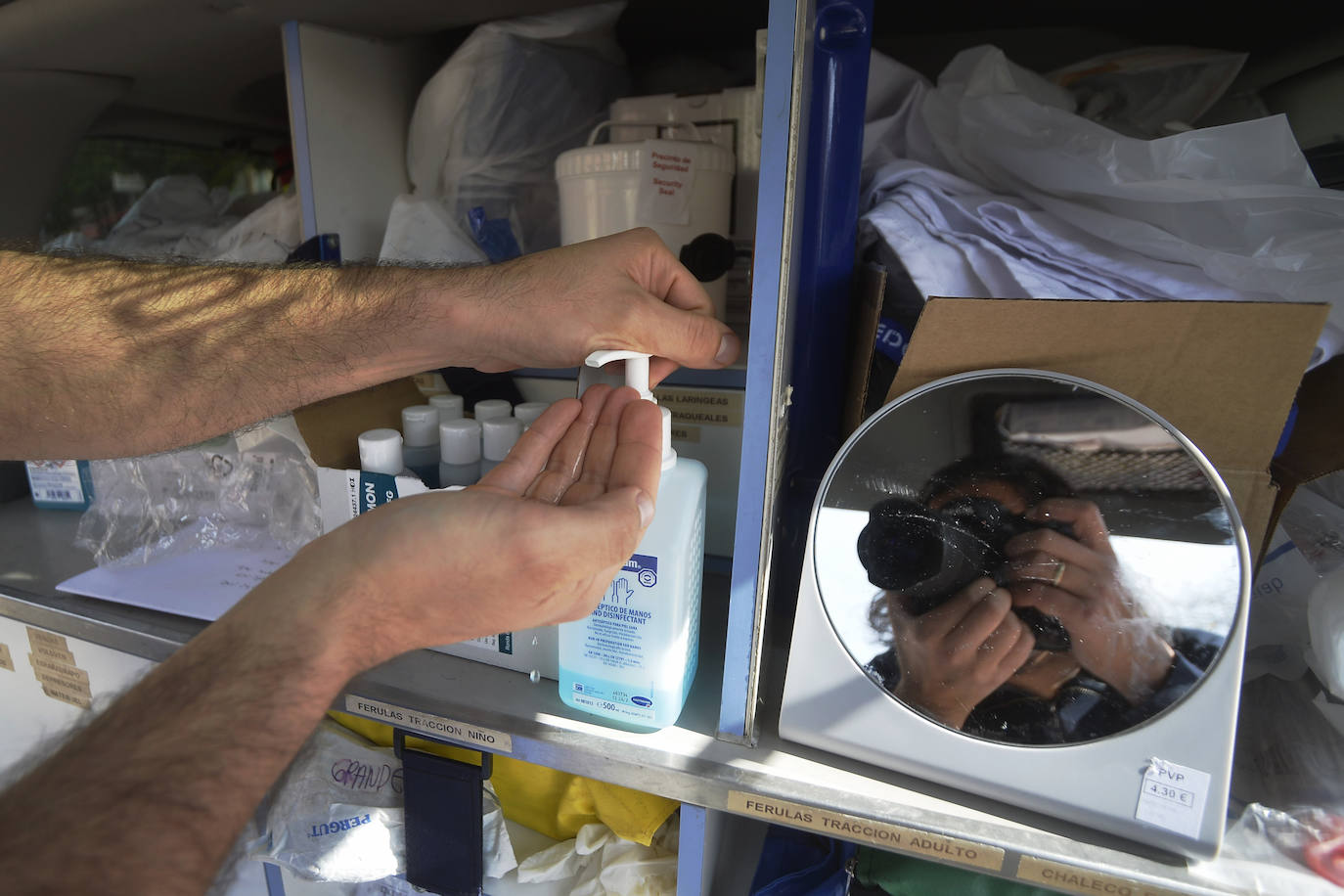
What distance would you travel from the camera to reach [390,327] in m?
0.73

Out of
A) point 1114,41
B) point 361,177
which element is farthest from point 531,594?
point 1114,41

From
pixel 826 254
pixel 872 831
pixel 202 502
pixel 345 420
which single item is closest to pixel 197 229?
pixel 202 502

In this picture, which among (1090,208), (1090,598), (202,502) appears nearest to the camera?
(1090,598)

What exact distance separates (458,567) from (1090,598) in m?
0.48

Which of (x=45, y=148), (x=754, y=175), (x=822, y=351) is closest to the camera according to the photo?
(x=822, y=351)

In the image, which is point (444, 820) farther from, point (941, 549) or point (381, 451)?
point (941, 549)

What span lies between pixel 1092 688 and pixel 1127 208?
1.51 ft

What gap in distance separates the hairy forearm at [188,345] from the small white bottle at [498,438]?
9 centimetres

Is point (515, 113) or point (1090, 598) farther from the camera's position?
point (515, 113)

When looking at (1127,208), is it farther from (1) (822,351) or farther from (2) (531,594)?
(2) (531,594)

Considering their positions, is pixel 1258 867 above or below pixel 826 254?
below

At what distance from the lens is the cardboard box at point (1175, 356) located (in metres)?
0.49

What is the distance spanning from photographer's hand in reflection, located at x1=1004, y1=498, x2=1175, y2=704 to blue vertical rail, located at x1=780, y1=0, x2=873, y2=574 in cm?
25

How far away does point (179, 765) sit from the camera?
0.40 metres
